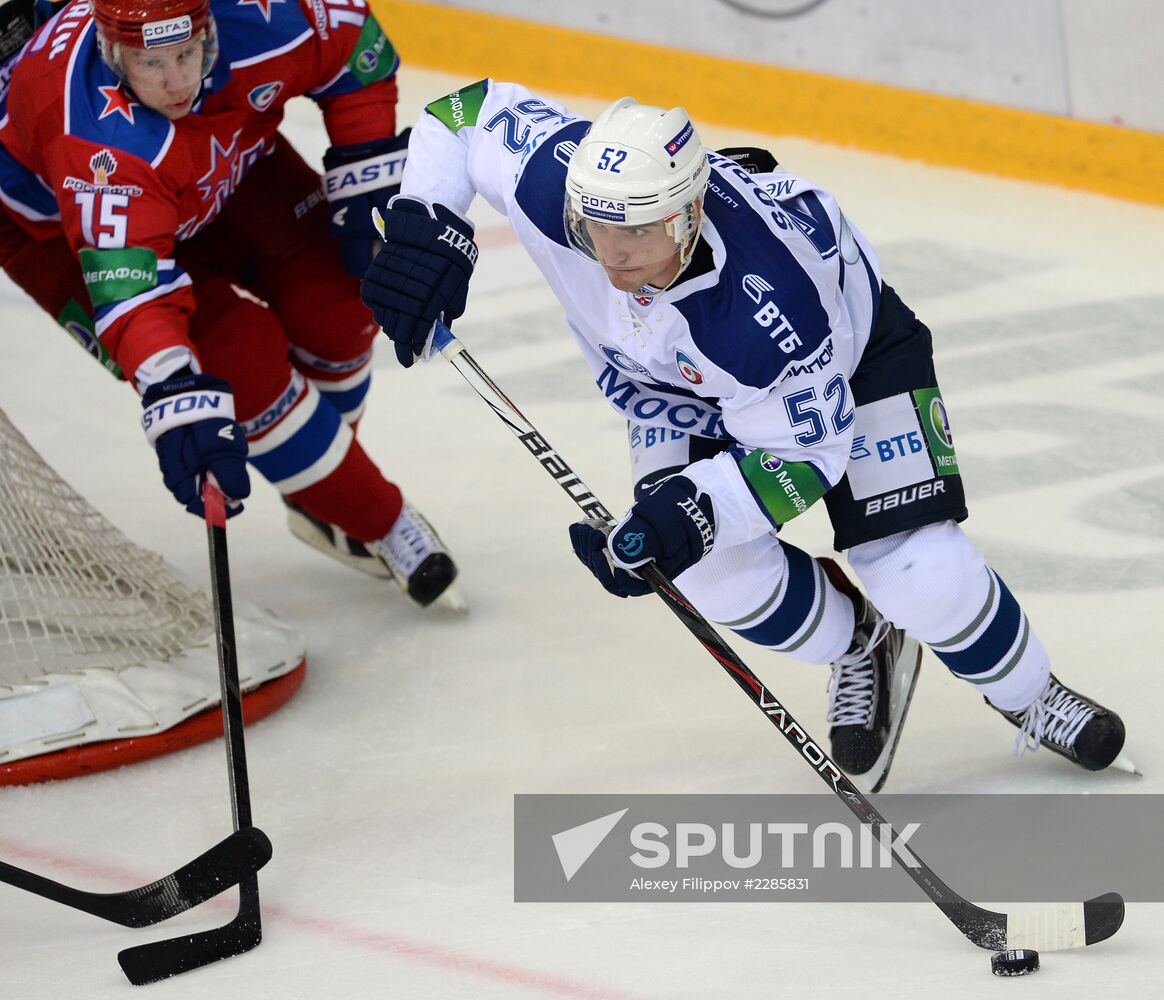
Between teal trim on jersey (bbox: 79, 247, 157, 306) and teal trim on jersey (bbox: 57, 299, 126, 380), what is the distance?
Result: 1.00 feet

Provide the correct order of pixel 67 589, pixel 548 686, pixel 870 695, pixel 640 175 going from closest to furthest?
pixel 640 175 → pixel 870 695 → pixel 67 589 → pixel 548 686

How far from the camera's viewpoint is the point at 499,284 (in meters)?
4.94

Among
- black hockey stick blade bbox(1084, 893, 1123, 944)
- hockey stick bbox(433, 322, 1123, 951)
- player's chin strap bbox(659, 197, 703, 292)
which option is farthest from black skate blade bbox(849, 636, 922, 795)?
player's chin strap bbox(659, 197, 703, 292)

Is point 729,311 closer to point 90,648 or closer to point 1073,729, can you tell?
point 1073,729

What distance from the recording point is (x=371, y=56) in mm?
3104

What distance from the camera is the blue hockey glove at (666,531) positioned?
217 centimetres

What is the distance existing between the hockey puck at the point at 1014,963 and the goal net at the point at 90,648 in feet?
4.37

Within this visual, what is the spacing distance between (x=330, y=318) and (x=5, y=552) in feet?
2.37

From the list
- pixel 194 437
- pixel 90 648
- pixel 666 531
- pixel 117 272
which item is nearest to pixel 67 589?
pixel 90 648

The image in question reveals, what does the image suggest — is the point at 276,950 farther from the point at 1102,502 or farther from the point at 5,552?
the point at 1102,502

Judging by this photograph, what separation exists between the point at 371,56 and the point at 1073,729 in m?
1.65

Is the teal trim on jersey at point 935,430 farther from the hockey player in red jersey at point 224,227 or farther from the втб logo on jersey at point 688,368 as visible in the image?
the hockey player in red jersey at point 224,227

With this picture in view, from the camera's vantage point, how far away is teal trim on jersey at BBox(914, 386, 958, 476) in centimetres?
240

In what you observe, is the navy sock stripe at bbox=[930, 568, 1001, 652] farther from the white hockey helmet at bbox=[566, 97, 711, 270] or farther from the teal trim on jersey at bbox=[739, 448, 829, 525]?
the white hockey helmet at bbox=[566, 97, 711, 270]
